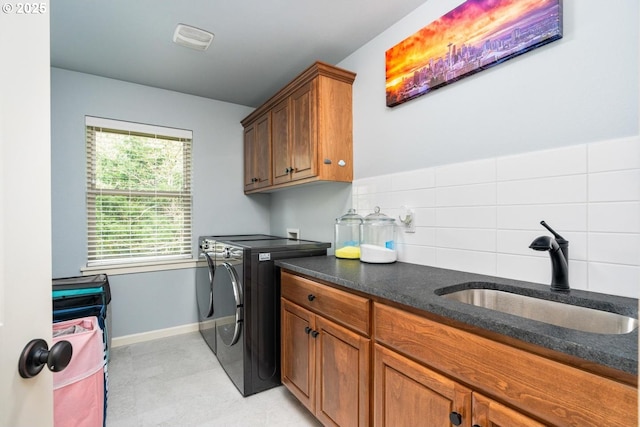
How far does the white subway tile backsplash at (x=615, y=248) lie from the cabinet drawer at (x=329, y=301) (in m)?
0.88

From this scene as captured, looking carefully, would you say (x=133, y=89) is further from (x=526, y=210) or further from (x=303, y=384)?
(x=526, y=210)

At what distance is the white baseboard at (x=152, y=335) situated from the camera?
2760 mm

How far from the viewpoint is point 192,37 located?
2.10 meters

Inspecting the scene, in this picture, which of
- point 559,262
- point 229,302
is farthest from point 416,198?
point 229,302

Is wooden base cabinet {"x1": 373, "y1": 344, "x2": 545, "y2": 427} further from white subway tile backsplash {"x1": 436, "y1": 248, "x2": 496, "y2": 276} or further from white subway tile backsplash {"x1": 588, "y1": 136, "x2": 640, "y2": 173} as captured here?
white subway tile backsplash {"x1": 588, "y1": 136, "x2": 640, "y2": 173}

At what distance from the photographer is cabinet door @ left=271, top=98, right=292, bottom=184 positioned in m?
2.48

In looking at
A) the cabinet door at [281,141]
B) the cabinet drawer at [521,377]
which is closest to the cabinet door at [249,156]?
the cabinet door at [281,141]

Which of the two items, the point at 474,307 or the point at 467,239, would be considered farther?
the point at 467,239

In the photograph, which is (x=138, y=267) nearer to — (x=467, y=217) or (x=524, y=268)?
(x=467, y=217)

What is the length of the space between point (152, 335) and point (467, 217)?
2957 millimetres

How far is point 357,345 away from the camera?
1.33 meters

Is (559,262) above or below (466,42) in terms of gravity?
below

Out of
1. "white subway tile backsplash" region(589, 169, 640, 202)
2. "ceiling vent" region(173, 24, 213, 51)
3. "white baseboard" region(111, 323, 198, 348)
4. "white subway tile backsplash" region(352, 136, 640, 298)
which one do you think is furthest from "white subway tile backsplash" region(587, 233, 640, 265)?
"white baseboard" region(111, 323, 198, 348)

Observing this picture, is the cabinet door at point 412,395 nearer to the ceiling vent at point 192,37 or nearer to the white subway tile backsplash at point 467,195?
the white subway tile backsplash at point 467,195
